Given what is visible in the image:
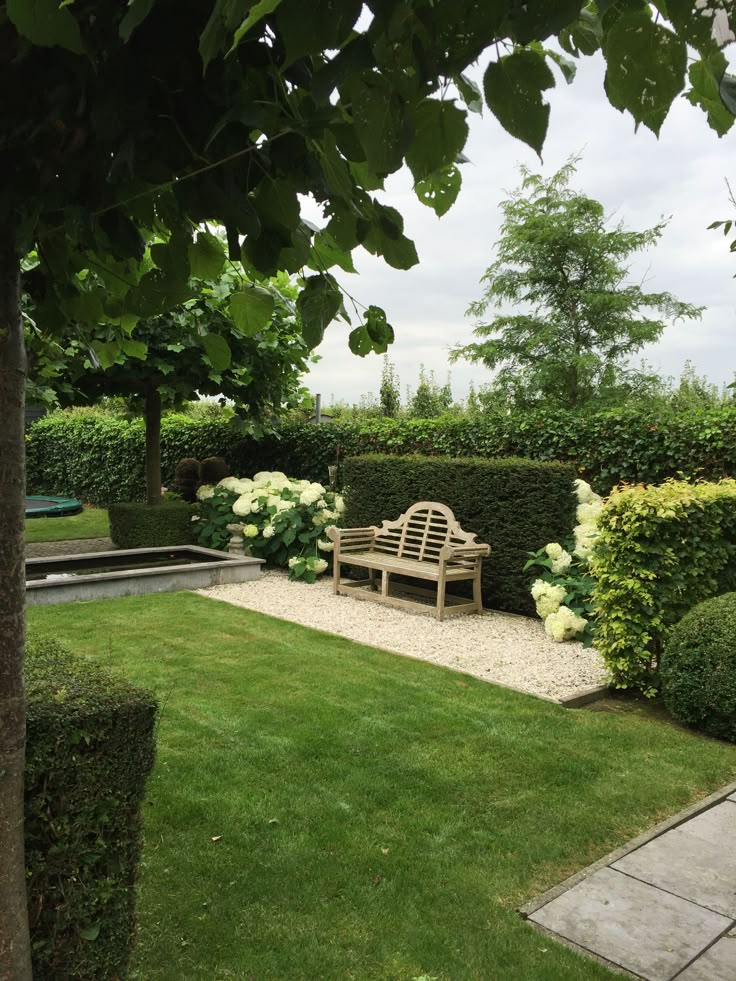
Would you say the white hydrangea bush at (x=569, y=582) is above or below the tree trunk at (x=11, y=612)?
below

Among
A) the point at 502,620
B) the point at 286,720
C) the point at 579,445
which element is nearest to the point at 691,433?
the point at 579,445

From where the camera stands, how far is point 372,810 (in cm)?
356

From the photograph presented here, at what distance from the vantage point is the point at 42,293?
7.06ft

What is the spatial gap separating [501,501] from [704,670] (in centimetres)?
361

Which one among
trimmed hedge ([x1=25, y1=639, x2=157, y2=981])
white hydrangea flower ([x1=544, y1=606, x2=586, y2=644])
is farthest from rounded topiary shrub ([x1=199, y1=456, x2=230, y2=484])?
trimmed hedge ([x1=25, y1=639, x2=157, y2=981])

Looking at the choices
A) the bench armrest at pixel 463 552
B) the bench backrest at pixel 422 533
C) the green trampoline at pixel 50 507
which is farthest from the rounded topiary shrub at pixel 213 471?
the bench armrest at pixel 463 552

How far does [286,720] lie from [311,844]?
4.78 ft

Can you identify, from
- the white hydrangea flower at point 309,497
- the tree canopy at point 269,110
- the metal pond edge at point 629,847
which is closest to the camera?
the tree canopy at point 269,110

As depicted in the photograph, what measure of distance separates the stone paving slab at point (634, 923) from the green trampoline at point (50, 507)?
51.1 ft

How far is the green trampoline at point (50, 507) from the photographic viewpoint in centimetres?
1645

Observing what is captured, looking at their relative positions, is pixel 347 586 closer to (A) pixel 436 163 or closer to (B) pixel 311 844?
(B) pixel 311 844

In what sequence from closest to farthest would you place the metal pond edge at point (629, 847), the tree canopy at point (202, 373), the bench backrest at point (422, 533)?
the metal pond edge at point (629, 847)
the bench backrest at point (422, 533)
the tree canopy at point (202, 373)

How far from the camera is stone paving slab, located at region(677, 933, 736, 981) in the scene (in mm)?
2418

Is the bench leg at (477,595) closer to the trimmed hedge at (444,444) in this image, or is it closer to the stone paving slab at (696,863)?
the trimmed hedge at (444,444)
